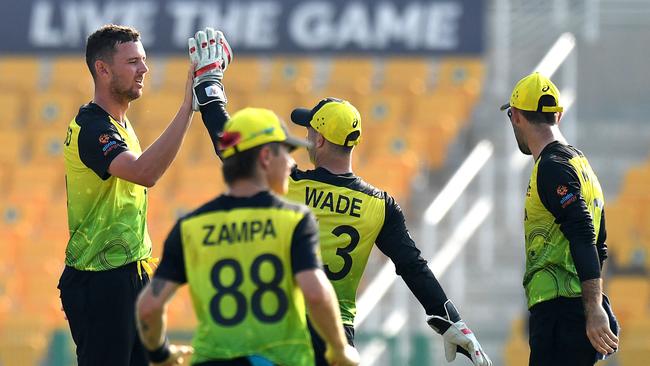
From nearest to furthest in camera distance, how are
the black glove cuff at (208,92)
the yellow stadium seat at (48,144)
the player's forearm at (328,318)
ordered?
the player's forearm at (328,318) → the black glove cuff at (208,92) → the yellow stadium seat at (48,144)

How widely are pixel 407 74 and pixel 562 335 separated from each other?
10.5m

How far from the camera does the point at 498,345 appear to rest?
1370 centimetres

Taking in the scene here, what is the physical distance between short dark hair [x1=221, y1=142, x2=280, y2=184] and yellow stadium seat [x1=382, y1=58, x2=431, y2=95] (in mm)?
11501

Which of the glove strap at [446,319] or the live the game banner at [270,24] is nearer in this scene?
the glove strap at [446,319]

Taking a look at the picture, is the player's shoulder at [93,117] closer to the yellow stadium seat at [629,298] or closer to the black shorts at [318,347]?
the black shorts at [318,347]

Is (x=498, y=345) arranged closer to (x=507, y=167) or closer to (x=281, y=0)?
(x=507, y=167)

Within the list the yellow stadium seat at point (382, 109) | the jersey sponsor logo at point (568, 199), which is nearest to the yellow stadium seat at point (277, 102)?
the yellow stadium seat at point (382, 109)

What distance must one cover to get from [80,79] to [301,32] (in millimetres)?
2953

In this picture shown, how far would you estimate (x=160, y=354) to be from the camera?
5.61 m

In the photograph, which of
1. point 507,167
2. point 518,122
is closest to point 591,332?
point 518,122

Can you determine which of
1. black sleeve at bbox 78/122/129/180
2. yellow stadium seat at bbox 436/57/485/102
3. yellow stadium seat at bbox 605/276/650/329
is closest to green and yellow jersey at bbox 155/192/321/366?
black sleeve at bbox 78/122/129/180

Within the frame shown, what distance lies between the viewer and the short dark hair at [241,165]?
214 inches

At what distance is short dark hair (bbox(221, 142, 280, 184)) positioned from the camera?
5.43 meters

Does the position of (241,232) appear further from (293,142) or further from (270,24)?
(270,24)
